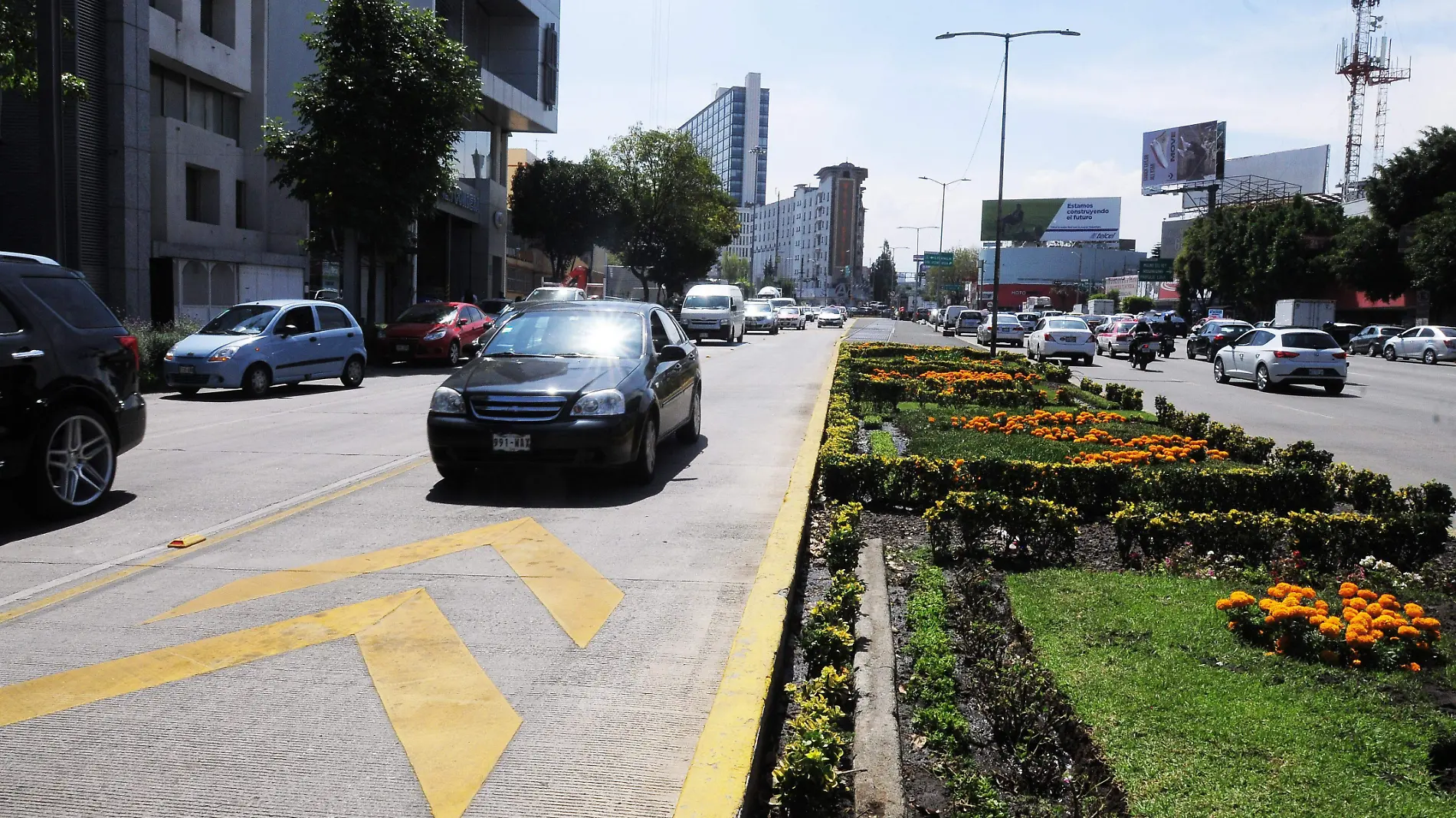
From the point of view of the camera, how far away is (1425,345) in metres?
42.3

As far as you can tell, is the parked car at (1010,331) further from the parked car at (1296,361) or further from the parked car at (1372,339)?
the parked car at (1296,361)

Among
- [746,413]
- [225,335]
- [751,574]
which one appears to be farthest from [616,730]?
[225,335]

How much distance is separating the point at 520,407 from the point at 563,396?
0.34 meters

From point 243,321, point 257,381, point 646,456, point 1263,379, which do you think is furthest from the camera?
point 1263,379

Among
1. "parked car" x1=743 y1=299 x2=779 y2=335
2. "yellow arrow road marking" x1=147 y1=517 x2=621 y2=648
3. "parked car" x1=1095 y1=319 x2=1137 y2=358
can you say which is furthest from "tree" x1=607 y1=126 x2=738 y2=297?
"yellow arrow road marking" x1=147 y1=517 x2=621 y2=648

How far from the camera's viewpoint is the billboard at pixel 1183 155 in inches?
3329

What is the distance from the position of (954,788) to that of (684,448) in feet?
27.2

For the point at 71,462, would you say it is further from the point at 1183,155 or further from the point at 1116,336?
the point at 1183,155

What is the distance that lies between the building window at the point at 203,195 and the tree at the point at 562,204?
33.4m

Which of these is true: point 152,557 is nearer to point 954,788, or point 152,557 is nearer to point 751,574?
point 751,574

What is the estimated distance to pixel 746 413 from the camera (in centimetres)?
1569

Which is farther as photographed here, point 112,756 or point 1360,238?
point 1360,238

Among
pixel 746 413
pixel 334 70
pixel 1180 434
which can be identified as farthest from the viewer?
pixel 334 70

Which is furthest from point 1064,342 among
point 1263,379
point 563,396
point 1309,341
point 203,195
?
point 563,396
